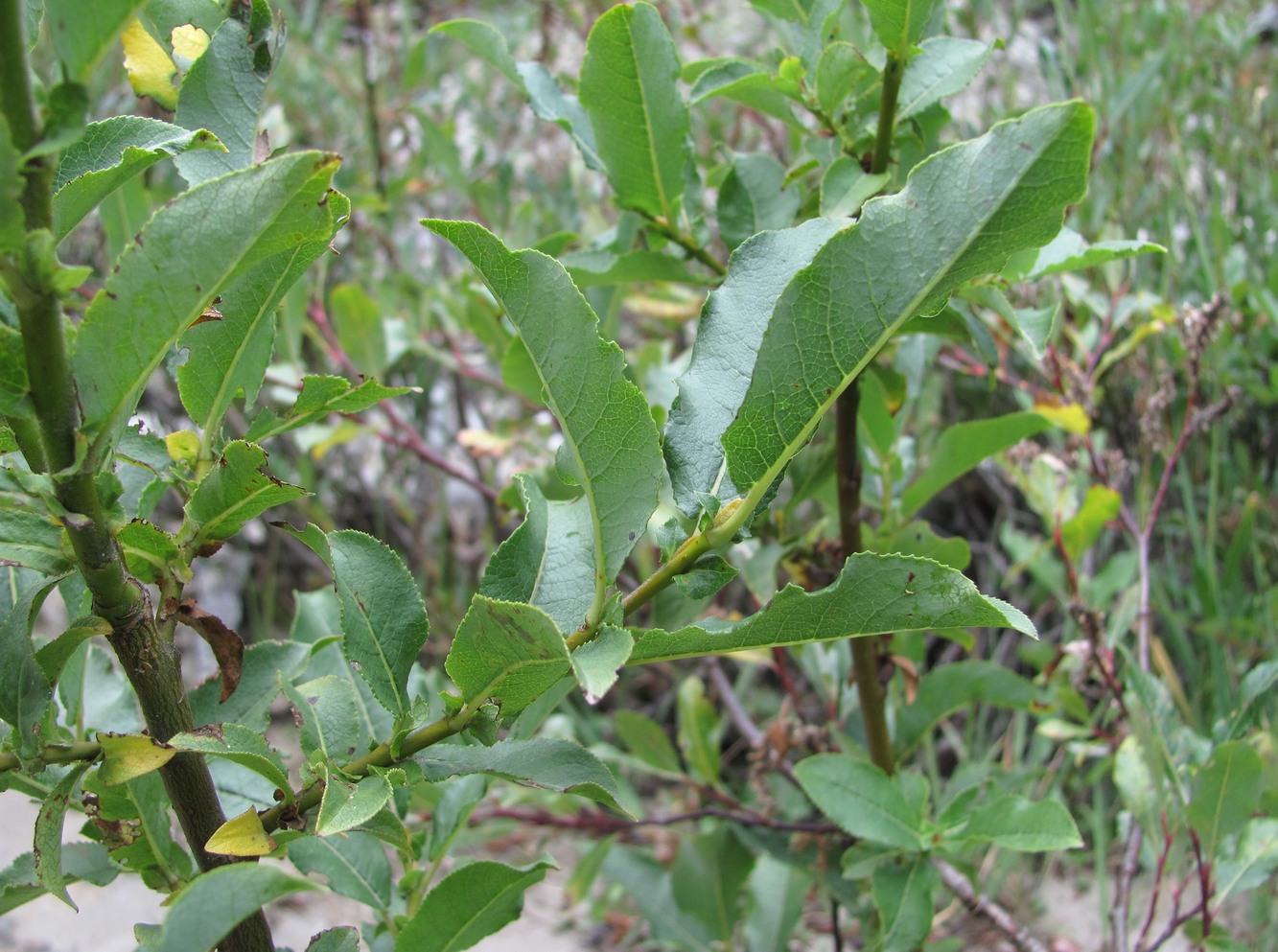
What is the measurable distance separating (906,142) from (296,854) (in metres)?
0.63

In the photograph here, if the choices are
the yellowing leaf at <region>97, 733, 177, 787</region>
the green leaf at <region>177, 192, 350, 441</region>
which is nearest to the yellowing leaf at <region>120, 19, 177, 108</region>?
the green leaf at <region>177, 192, 350, 441</region>

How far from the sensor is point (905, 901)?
86cm

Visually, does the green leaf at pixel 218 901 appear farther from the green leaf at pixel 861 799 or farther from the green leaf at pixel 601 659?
the green leaf at pixel 861 799

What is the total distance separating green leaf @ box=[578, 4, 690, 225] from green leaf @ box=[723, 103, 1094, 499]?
12.5 inches

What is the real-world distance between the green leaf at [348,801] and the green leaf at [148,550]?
13 centimetres

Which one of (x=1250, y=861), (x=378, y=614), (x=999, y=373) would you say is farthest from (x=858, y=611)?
(x=999, y=373)

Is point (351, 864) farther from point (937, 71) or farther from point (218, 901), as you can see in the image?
point (937, 71)

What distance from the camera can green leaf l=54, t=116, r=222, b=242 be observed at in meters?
0.49

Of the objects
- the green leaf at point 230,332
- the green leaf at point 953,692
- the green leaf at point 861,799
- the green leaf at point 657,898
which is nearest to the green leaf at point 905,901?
the green leaf at point 861,799

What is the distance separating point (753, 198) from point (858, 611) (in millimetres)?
432

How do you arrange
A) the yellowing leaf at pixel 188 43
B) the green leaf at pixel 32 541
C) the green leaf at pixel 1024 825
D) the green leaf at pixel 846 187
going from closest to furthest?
the green leaf at pixel 32 541 < the yellowing leaf at pixel 188 43 < the green leaf at pixel 846 187 < the green leaf at pixel 1024 825

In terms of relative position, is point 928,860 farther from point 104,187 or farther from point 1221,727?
point 104,187

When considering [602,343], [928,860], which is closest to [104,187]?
[602,343]

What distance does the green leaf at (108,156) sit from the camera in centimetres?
49
